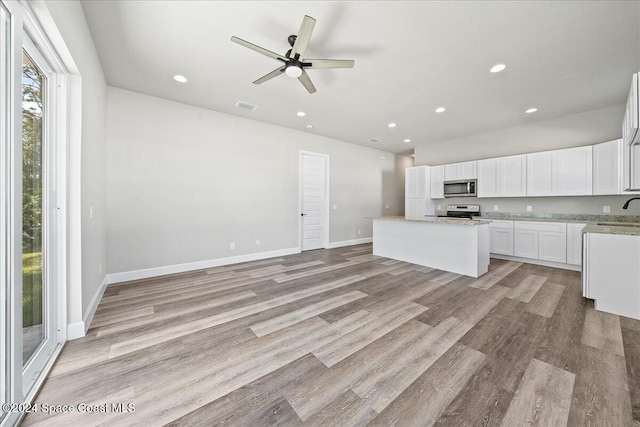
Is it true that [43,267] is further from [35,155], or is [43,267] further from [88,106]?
[88,106]

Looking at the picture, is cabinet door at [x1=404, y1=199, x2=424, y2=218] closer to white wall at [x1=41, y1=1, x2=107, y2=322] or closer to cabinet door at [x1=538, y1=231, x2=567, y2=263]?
cabinet door at [x1=538, y1=231, x2=567, y2=263]

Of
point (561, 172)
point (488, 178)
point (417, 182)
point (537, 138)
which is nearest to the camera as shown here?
point (561, 172)

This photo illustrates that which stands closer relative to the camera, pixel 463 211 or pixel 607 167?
pixel 607 167

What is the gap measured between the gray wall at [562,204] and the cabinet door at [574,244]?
0.56m

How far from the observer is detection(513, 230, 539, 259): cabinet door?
4.52 meters

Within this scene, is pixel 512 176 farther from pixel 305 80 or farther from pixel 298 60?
pixel 298 60

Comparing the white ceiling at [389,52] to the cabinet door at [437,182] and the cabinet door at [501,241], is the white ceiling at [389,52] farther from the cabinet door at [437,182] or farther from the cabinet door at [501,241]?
the cabinet door at [501,241]

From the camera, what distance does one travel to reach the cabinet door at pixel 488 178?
16.7 feet

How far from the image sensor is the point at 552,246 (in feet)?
14.1

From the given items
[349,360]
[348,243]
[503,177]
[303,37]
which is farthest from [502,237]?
[303,37]

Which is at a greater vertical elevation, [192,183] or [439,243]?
[192,183]

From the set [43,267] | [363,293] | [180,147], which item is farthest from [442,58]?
[43,267]

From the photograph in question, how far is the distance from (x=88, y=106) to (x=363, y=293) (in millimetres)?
3714

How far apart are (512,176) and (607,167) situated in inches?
49.5
